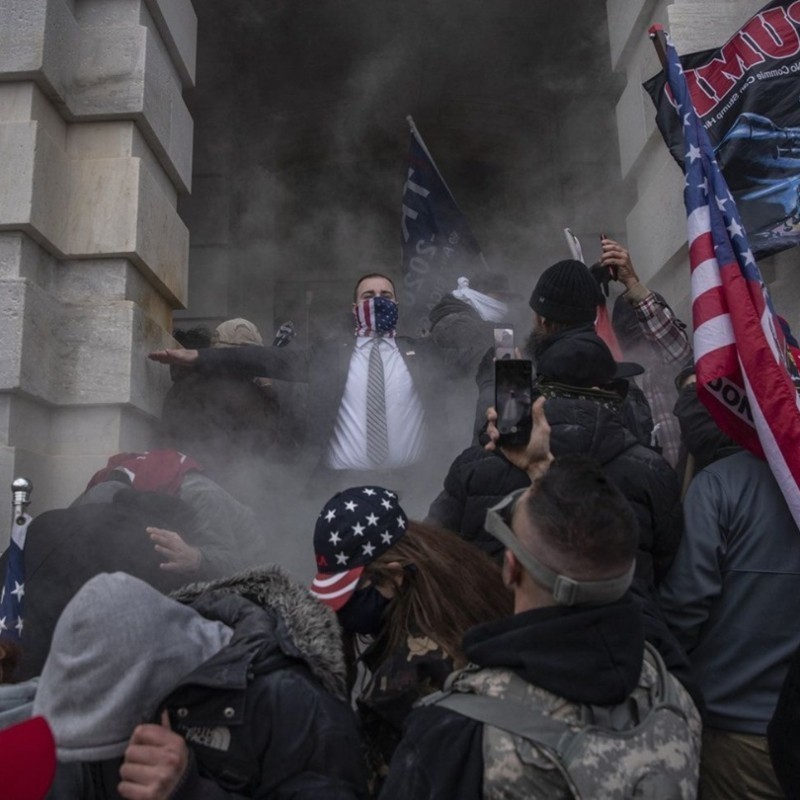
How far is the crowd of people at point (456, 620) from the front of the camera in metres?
1.71

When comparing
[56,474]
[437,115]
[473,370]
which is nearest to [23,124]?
[56,474]

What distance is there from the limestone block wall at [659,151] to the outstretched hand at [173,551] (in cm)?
291

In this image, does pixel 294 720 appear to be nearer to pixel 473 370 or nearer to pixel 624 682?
pixel 624 682

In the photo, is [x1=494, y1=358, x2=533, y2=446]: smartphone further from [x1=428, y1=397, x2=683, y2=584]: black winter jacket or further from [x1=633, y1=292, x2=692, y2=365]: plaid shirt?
[x1=633, y1=292, x2=692, y2=365]: plaid shirt

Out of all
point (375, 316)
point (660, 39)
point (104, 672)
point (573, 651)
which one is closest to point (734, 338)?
point (660, 39)

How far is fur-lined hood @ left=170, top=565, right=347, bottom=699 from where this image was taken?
2049mm

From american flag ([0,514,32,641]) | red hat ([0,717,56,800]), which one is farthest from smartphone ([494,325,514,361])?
red hat ([0,717,56,800])

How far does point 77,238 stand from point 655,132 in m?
3.29

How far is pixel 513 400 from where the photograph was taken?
9.02 ft

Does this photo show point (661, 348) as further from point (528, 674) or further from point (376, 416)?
point (528, 674)

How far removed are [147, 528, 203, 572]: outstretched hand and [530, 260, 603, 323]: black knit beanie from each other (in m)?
1.50

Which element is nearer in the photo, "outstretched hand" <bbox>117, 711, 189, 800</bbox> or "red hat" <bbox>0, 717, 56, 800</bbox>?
"red hat" <bbox>0, 717, 56, 800</bbox>

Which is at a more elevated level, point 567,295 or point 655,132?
point 655,132

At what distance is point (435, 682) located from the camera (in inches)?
89.5
